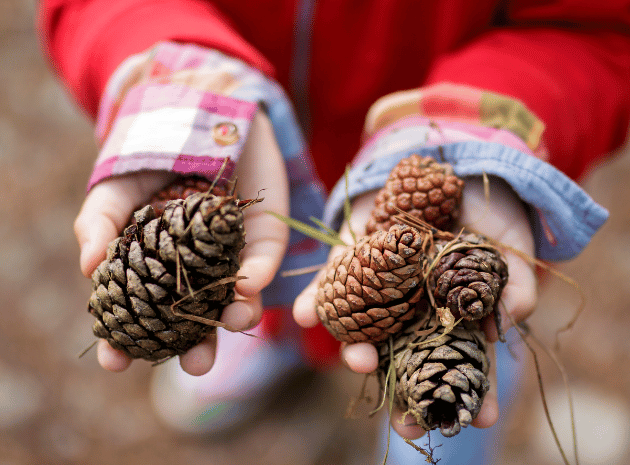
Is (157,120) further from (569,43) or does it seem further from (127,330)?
(569,43)

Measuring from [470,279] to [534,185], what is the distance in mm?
267

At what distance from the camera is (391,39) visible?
4.40 ft

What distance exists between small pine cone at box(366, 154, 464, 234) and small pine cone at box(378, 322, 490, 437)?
22cm

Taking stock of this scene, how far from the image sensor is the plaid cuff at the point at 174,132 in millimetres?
906

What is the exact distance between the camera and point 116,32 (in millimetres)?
1194

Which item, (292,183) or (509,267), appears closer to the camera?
(509,267)

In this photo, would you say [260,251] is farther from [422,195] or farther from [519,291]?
[519,291]

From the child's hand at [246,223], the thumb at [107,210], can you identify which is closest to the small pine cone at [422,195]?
the child's hand at [246,223]

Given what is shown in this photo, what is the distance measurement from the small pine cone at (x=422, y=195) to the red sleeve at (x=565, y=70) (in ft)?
1.06

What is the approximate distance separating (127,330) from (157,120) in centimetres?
41

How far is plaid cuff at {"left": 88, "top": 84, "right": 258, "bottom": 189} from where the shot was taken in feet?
2.97

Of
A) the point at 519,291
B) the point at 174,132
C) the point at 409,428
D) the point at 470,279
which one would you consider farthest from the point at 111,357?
the point at 519,291

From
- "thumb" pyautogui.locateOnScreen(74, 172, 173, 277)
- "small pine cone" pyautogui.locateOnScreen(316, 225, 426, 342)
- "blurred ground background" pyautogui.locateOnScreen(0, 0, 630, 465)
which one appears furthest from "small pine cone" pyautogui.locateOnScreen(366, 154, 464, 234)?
"blurred ground background" pyautogui.locateOnScreen(0, 0, 630, 465)

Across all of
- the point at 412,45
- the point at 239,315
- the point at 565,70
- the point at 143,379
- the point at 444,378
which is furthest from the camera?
the point at 143,379
